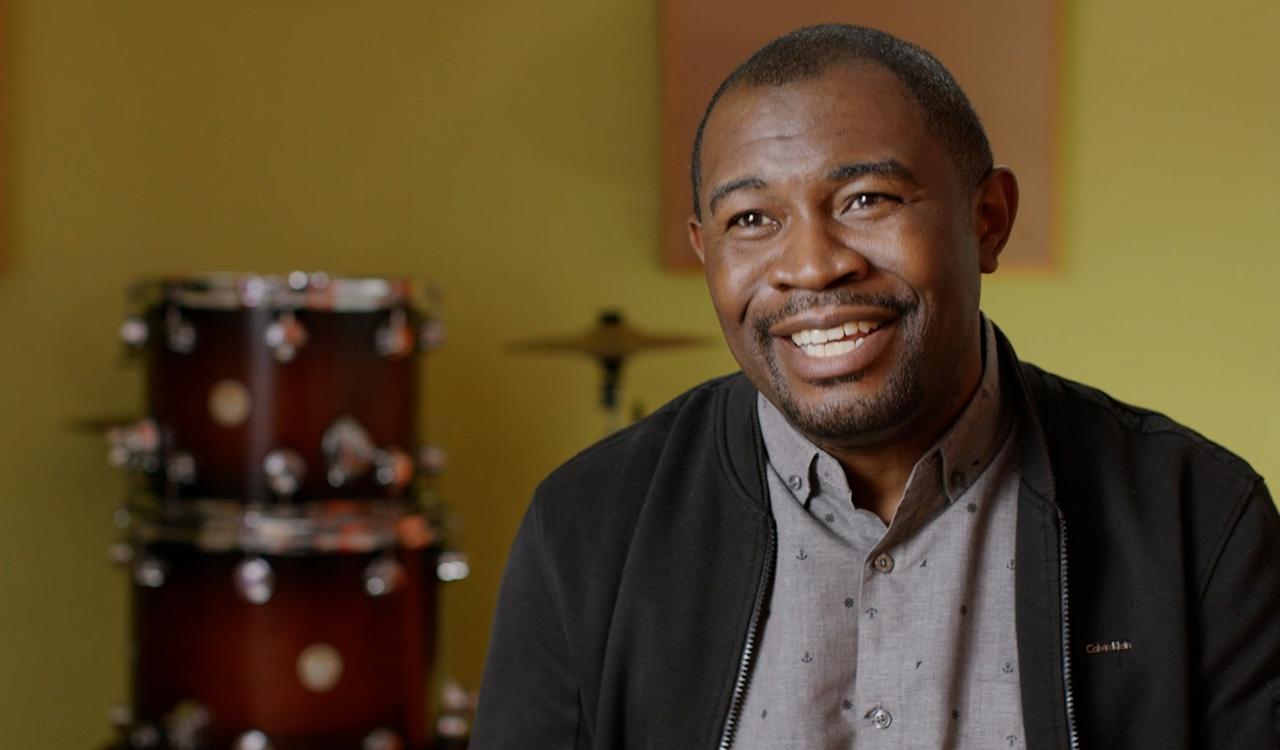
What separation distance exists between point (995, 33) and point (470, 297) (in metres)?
1.41

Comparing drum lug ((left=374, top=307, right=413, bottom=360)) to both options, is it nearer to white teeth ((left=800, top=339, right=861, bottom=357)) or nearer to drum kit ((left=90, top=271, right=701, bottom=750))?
drum kit ((left=90, top=271, right=701, bottom=750))

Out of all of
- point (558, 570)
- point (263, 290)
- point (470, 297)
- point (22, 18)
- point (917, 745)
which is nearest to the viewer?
point (917, 745)

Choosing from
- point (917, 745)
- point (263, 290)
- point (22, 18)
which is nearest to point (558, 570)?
point (917, 745)

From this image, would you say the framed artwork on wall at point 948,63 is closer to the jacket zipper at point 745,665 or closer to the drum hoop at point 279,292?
the drum hoop at point 279,292

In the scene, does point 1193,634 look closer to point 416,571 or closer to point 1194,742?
point 1194,742

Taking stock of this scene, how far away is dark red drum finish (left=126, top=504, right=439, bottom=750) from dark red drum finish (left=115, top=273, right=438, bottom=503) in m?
0.08

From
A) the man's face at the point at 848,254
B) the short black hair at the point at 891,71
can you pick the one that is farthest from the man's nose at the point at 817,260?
the short black hair at the point at 891,71

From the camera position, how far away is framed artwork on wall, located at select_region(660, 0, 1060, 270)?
3473 mm

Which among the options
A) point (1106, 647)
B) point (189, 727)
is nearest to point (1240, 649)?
point (1106, 647)

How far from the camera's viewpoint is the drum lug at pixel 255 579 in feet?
8.93

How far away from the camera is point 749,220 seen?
1.39 meters

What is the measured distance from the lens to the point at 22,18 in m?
3.21

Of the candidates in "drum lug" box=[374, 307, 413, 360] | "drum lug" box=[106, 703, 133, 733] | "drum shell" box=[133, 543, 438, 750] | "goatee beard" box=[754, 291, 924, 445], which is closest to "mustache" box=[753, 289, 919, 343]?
"goatee beard" box=[754, 291, 924, 445]

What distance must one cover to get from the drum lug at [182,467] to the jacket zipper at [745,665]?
1.68 meters
